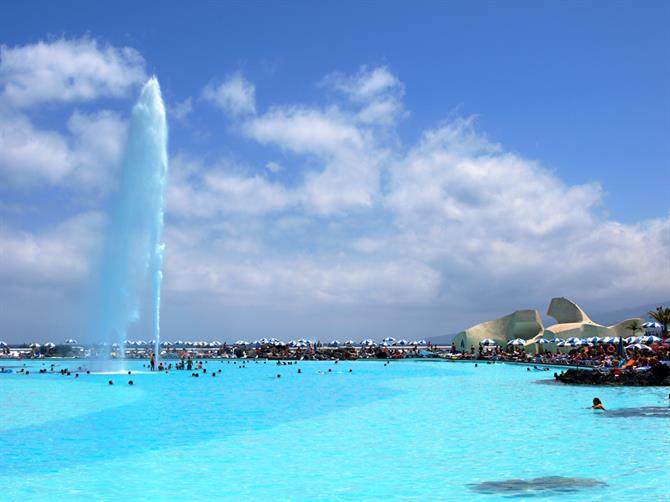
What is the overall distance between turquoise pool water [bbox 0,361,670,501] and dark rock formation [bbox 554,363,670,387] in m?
5.48

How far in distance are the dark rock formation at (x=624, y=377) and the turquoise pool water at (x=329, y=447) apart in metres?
5.48

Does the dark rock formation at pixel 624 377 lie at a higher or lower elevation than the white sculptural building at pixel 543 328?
lower

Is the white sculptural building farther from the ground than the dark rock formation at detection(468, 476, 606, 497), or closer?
farther from the ground

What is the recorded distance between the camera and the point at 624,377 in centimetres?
4516

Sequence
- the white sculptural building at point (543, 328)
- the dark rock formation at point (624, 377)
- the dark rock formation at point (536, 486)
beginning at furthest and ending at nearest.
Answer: the white sculptural building at point (543, 328) < the dark rock formation at point (624, 377) < the dark rock formation at point (536, 486)

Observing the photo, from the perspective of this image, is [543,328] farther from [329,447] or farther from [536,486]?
[536,486]

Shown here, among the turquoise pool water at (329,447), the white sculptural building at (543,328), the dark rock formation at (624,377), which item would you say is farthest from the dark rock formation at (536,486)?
the white sculptural building at (543,328)

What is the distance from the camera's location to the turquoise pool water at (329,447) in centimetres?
1566

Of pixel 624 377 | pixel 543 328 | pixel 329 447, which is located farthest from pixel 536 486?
pixel 543 328

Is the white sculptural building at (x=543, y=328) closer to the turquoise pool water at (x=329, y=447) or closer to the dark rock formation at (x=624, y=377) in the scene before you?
the dark rock formation at (x=624, y=377)

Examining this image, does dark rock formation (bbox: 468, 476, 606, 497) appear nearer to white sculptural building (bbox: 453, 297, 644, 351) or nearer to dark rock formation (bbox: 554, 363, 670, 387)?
dark rock formation (bbox: 554, 363, 670, 387)

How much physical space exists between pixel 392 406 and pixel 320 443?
12668mm

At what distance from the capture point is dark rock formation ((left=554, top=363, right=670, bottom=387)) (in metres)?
43.6

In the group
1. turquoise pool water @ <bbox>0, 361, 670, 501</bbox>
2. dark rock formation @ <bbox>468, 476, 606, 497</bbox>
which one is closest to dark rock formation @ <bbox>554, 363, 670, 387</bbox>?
turquoise pool water @ <bbox>0, 361, 670, 501</bbox>
